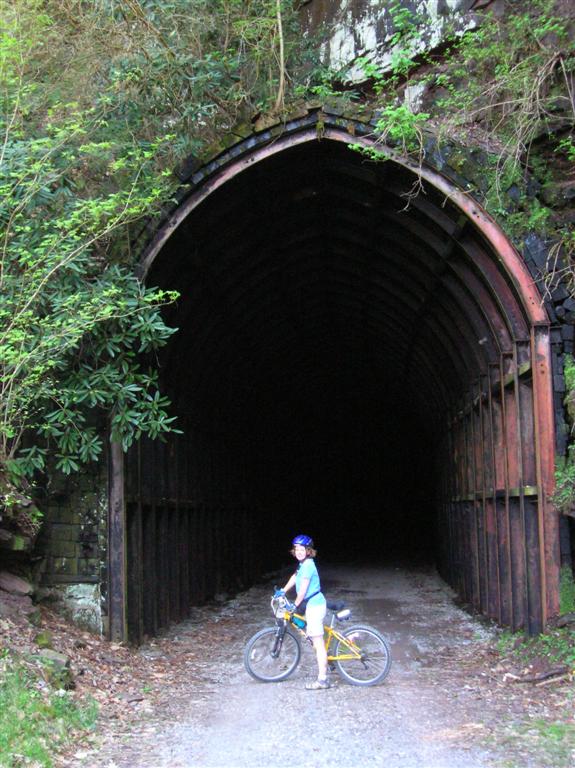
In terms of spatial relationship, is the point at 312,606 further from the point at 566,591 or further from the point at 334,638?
the point at 566,591

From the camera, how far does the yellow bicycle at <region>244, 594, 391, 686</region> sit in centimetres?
791

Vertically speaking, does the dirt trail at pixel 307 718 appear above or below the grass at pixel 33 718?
below

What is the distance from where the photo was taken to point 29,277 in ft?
27.1

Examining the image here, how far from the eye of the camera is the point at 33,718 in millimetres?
5969

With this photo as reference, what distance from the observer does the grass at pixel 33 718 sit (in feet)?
17.8

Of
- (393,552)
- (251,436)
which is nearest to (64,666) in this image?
(251,436)

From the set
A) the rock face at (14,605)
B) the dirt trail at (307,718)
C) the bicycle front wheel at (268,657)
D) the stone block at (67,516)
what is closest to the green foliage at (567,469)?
the dirt trail at (307,718)

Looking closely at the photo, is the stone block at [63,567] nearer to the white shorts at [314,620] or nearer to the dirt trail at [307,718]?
the dirt trail at [307,718]

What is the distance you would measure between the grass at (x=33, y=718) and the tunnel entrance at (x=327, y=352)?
2.85 meters

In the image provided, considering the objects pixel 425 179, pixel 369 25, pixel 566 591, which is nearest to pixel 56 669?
pixel 566 591

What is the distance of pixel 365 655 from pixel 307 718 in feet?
4.37

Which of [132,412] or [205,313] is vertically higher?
[205,313]

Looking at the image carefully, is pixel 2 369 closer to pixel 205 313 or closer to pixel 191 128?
pixel 191 128

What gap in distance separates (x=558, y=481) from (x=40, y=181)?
6.38 metres
